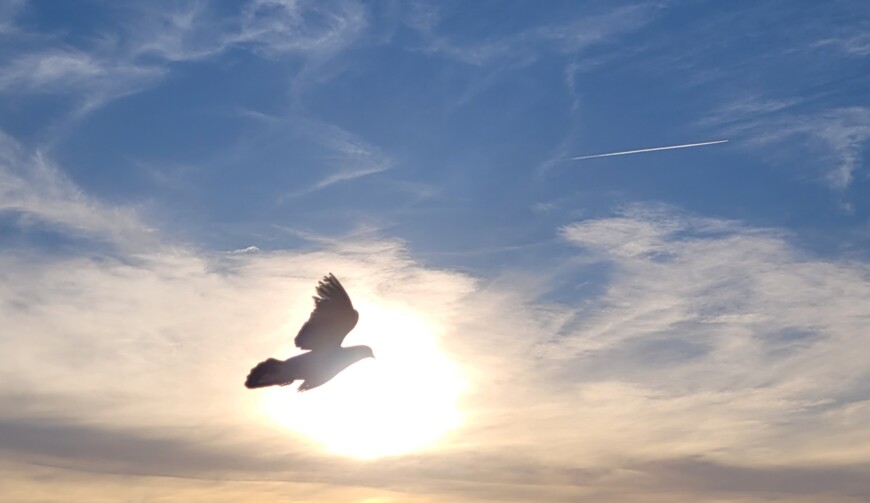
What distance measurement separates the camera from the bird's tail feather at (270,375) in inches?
1310

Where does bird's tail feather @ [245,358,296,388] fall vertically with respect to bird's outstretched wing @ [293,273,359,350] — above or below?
below

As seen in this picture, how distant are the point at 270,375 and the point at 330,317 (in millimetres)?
3679

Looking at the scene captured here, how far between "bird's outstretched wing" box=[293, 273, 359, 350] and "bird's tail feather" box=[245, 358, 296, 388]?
2.06 metres

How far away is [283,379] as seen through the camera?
3428 cm

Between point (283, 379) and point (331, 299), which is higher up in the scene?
point (331, 299)

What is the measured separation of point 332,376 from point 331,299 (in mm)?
3123

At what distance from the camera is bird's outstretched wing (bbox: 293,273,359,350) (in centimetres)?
3621

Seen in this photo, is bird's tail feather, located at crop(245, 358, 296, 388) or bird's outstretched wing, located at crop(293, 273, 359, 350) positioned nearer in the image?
bird's tail feather, located at crop(245, 358, 296, 388)

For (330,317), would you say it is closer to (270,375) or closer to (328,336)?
(328,336)

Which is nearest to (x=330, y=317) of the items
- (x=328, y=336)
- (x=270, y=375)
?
(x=328, y=336)

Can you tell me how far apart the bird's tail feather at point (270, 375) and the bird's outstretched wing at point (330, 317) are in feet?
6.75

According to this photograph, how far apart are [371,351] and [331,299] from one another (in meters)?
2.63

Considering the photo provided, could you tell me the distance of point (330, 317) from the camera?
36.3 metres

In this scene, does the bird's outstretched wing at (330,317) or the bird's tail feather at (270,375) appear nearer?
the bird's tail feather at (270,375)
